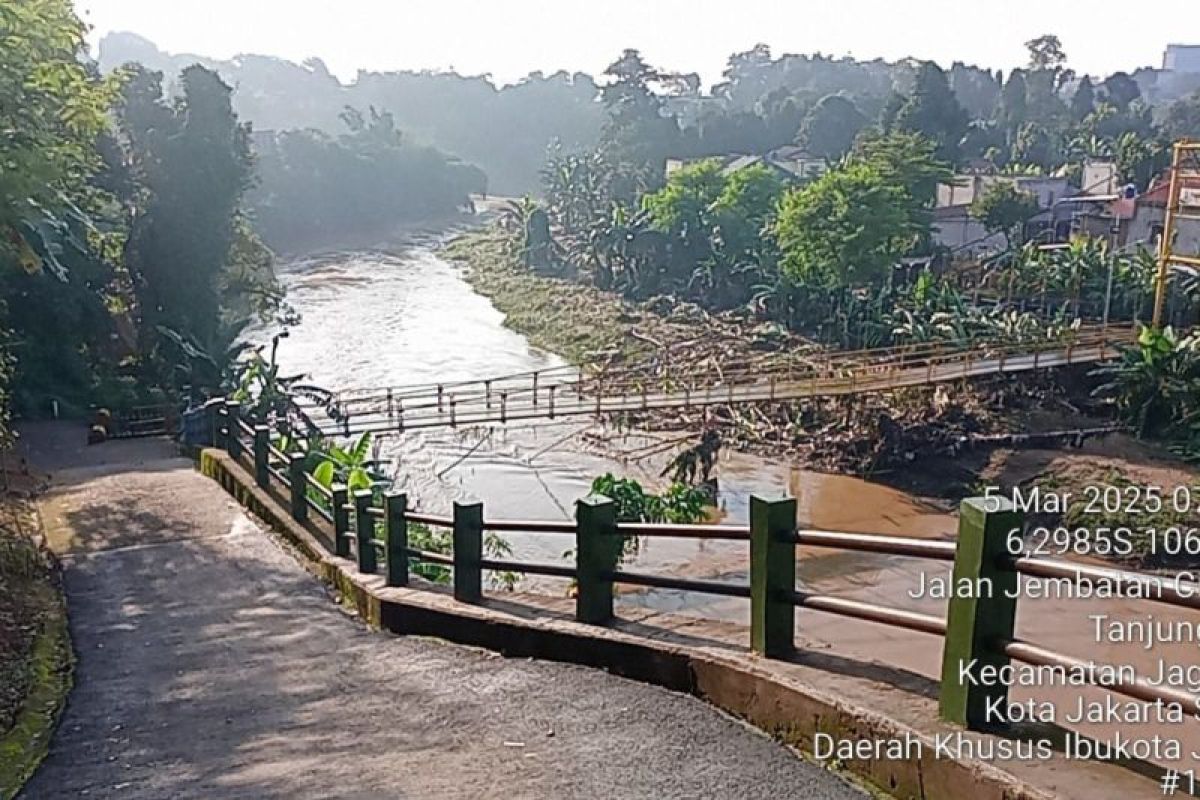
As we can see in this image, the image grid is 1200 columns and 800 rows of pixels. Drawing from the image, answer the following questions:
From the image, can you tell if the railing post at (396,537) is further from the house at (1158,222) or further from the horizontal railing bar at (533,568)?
the house at (1158,222)

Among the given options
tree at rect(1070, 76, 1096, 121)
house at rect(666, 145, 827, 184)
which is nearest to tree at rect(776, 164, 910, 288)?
house at rect(666, 145, 827, 184)

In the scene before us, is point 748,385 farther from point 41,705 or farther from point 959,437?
point 41,705

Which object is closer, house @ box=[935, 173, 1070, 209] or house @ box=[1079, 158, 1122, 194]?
house @ box=[935, 173, 1070, 209]

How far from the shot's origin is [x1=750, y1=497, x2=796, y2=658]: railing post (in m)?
3.93

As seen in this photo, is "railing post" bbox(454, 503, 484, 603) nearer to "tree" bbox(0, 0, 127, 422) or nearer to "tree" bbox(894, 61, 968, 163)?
"tree" bbox(0, 0, 127, 422)

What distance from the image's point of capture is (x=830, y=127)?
65.8 metres

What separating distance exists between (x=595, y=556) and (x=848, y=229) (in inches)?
1092

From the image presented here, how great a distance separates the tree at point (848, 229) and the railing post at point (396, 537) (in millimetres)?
26017

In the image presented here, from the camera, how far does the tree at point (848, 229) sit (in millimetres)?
31031

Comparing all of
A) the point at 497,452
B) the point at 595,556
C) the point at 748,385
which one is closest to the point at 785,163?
the point at 748,385

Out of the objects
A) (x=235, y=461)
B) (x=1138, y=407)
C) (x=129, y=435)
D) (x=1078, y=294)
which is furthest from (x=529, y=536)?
(x=1078, y=294)

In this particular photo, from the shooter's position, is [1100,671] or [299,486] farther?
[299,486]

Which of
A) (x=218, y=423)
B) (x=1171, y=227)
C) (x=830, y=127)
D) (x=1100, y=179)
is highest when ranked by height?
(x=830, y=127)

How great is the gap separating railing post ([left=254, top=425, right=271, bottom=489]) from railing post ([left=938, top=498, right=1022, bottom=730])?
8.07 meters
